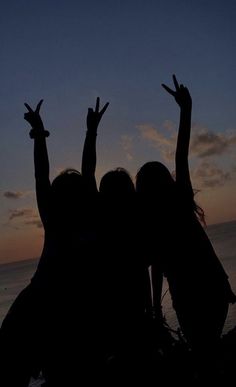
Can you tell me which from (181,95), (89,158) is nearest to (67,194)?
(89,158)

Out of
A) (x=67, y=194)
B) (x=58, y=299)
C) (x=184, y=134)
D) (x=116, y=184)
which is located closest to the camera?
(x=58, y=299)

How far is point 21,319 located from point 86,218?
3.42 feet

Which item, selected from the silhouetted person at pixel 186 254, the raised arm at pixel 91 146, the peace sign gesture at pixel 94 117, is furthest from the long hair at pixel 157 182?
the peace sign gesture at pixel 94 117

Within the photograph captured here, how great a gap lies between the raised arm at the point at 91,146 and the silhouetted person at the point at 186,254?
61 centimetres

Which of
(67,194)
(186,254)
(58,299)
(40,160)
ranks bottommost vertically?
(58,299)

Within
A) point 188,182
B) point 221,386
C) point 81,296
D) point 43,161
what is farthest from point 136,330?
point 43,161

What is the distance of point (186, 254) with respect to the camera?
3.93 metres

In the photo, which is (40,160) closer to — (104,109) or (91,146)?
(91,146)

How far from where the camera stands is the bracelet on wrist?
3.97 m

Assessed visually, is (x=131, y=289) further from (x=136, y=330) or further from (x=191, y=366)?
(x=191, y=366)

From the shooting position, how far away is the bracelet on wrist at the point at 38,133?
156 inches

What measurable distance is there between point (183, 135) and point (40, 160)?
1.50 m

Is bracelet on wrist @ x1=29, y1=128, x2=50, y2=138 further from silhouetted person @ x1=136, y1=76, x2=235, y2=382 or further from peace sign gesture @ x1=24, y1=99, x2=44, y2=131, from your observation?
silhouetted person @ x1=136, y1=76, x2=235, y2=382

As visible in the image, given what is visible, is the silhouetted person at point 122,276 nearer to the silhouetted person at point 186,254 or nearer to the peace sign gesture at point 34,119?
the silhouetted person at point 186,254
